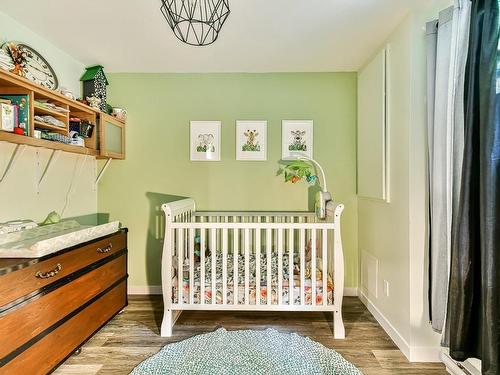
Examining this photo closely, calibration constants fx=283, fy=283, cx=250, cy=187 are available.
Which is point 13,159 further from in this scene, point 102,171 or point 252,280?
point 252,280

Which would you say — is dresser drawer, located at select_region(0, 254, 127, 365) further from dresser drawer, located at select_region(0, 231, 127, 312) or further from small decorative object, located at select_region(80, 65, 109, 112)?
small decorative object, located at select_region(80, 65, 109, 112)

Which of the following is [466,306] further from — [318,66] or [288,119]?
[318,66]

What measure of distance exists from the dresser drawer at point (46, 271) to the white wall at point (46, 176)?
1.86 feet

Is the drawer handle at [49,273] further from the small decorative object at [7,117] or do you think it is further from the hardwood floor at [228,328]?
the small decorative object at [7,117]

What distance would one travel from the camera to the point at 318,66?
105 inches

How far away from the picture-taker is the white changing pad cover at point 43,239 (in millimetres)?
1488

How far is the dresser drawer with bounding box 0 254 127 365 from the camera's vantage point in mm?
1327

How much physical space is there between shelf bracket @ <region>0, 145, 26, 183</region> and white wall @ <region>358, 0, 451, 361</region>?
260 cm

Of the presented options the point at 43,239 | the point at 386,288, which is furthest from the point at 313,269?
the point at 43,239

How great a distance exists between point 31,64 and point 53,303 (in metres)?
1.70

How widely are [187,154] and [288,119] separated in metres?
1.06

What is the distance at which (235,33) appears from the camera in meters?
2.07

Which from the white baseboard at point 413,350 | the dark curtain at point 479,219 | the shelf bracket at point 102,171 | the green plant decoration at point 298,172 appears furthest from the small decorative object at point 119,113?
the white baseboard at point 413,350

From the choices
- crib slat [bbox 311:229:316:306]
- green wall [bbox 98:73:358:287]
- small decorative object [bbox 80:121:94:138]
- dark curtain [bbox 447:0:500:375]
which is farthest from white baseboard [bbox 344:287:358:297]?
small decorative object [bbox 80:121:94:138]
